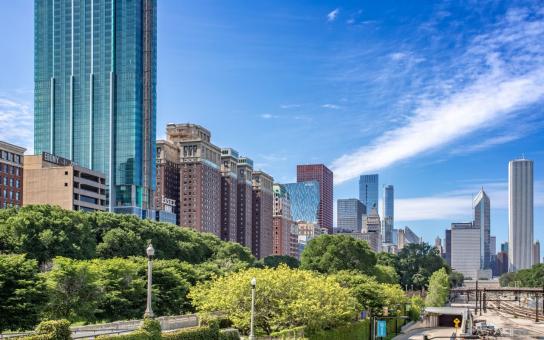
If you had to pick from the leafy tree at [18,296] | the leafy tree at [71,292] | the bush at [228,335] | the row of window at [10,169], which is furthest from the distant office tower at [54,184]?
the bush at [228,335]

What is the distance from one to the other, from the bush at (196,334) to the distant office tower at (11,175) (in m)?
114

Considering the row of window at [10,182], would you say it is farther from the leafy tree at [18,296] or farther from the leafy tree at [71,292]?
the leafy tree at [18,296]

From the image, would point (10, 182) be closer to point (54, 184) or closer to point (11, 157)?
→ point (11, 157)

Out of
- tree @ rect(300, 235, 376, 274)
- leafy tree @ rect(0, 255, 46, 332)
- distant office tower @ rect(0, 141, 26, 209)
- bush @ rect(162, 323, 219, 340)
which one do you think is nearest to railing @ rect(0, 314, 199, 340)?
bush @ rect(162, 323, 219, 340)

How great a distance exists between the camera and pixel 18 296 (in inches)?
2169

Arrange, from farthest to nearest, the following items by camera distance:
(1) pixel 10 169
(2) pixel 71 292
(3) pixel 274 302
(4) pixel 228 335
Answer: (1) pixel 10 169 < (2) pixel 71 292 < (3) pixel 274 302 < (4) pixel 228 335

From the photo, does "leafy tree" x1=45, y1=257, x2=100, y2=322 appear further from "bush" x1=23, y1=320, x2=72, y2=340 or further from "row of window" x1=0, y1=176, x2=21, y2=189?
"row of window" x1=0, y1=176, x2=21, y2=189

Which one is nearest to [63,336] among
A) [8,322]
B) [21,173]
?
[8,322]

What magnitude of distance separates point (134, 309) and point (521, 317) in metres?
124

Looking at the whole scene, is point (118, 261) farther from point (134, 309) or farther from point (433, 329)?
point (433, 329)

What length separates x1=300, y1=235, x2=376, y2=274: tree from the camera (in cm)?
14250

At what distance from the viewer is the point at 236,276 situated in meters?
60.6

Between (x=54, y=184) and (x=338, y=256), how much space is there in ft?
252

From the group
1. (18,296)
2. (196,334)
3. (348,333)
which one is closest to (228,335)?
(196,334)
